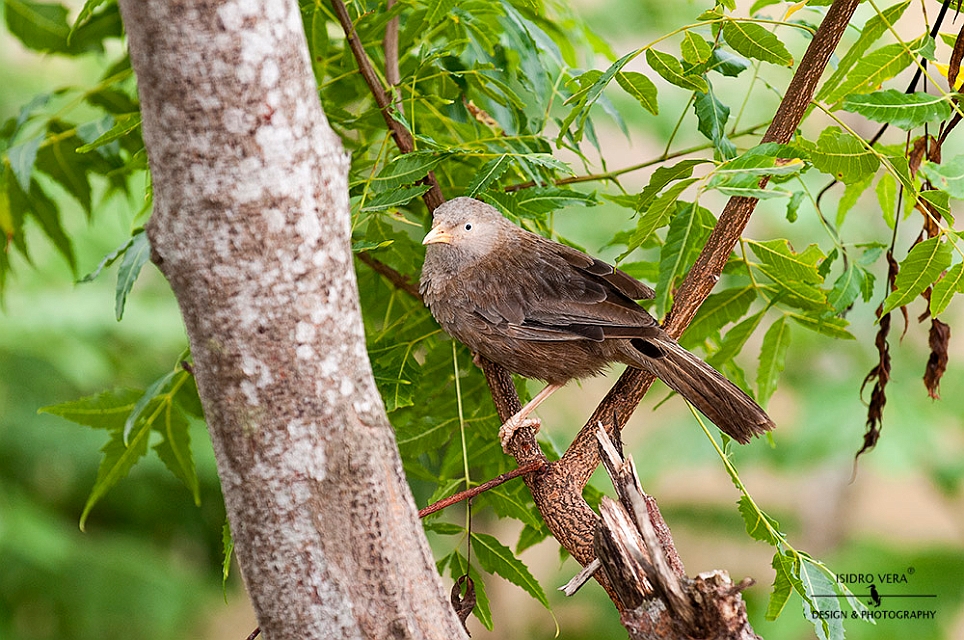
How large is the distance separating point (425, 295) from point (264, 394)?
60 centimetres

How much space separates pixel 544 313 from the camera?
151 centimetres

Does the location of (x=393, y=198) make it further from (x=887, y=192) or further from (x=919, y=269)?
(x=887, y=192)

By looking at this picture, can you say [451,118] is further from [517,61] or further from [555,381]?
[555,381]

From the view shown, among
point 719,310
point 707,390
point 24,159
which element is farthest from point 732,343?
point 24,159

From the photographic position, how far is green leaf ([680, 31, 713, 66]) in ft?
4.03

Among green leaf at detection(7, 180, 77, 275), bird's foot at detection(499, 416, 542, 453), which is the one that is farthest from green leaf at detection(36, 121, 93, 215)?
bird's foot at detection(499, 416, 542, 453)

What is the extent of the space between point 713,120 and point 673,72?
0.30ft

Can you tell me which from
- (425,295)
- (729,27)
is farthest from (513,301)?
(729,27)

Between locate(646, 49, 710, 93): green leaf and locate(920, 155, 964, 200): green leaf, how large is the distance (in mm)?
329

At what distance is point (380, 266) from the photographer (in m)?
1.52

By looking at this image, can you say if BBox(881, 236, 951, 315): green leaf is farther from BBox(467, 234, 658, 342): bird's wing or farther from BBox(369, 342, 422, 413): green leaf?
BBox(369, 342, 422, 413): green leaf

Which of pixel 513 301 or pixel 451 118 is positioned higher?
pixel 451 118

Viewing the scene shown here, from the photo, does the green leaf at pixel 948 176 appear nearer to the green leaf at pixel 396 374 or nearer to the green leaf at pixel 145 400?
the green leaf at pixel 396 374

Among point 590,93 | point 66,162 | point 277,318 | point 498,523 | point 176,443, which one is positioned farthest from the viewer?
point 498,523
